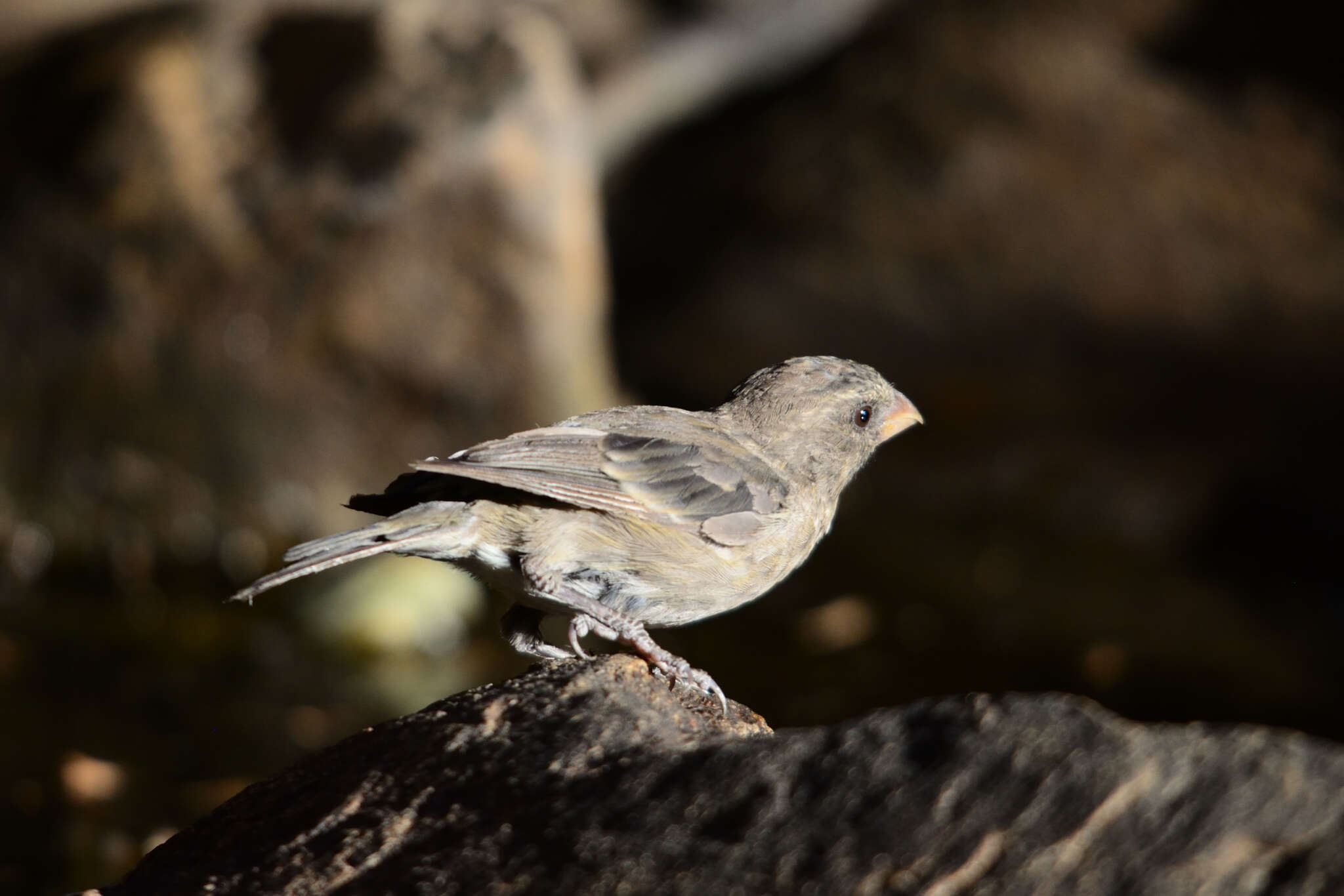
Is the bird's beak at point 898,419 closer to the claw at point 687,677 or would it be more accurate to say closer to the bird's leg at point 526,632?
the claw at point 687,677

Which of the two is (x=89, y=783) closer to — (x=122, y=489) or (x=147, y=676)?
(x=147, y=676)

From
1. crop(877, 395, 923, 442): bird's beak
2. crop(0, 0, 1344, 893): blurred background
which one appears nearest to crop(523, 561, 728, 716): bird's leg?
crop(877, 395, 923, 442): bird's beak

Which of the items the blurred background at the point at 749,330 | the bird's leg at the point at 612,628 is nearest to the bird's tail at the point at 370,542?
the bird's leg at the point at 612,628

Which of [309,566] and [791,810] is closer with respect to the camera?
[791,810]

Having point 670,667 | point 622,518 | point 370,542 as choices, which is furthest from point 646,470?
point 370,542

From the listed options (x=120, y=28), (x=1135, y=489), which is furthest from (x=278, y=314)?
(x=1135, y=489)

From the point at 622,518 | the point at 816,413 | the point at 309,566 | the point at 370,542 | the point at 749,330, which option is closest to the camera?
the point at 309,566

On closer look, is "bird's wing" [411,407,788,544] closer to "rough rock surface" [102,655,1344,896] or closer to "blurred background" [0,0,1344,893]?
"rough rock surface" [102,655,1344,896]

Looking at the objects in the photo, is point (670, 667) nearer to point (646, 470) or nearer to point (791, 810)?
point (646, 470)
